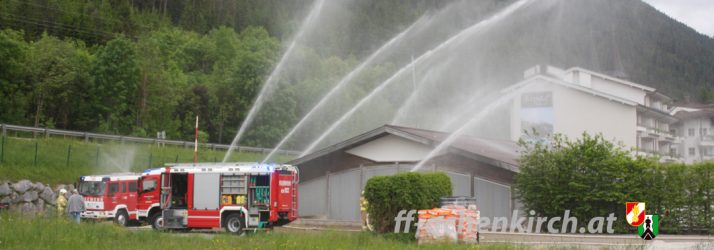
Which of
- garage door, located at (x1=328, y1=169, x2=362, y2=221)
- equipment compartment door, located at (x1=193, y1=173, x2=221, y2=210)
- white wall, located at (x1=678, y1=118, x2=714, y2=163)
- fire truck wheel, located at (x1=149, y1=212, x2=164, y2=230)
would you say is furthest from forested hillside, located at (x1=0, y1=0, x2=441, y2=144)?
white wall, located at (x1=678, y1=118, x2=714, y2=163)

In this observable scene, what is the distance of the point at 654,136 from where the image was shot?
90062 millimetres

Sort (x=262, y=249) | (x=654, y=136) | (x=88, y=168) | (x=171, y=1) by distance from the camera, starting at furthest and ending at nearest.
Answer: (x=171, y=1) → (x=654, y=136) → (x=88, y=168) → (x=262, y=249)

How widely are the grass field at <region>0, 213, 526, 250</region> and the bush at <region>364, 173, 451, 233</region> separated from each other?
197 cm

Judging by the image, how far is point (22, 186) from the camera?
41.8m

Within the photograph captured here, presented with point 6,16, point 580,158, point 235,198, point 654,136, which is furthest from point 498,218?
point 6,16

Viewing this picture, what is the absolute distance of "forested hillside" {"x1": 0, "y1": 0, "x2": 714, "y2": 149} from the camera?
6519 centimetres

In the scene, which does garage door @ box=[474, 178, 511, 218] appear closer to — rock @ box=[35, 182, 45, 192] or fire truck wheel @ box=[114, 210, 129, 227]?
fire truck wheel @ box=[114, 210, 129, 227]

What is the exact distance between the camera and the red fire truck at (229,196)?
102 feet

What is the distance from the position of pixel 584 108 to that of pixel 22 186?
59.6 m

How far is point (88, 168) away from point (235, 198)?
21.5 meters

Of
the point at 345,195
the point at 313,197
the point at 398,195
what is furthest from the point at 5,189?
the point at 398,195

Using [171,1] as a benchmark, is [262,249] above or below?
below

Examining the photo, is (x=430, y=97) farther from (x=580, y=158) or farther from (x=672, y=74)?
(x=672, y=74)

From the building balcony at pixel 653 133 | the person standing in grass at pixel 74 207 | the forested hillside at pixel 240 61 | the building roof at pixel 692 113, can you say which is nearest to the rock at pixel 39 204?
the person standing in grass at pixel 74 207
